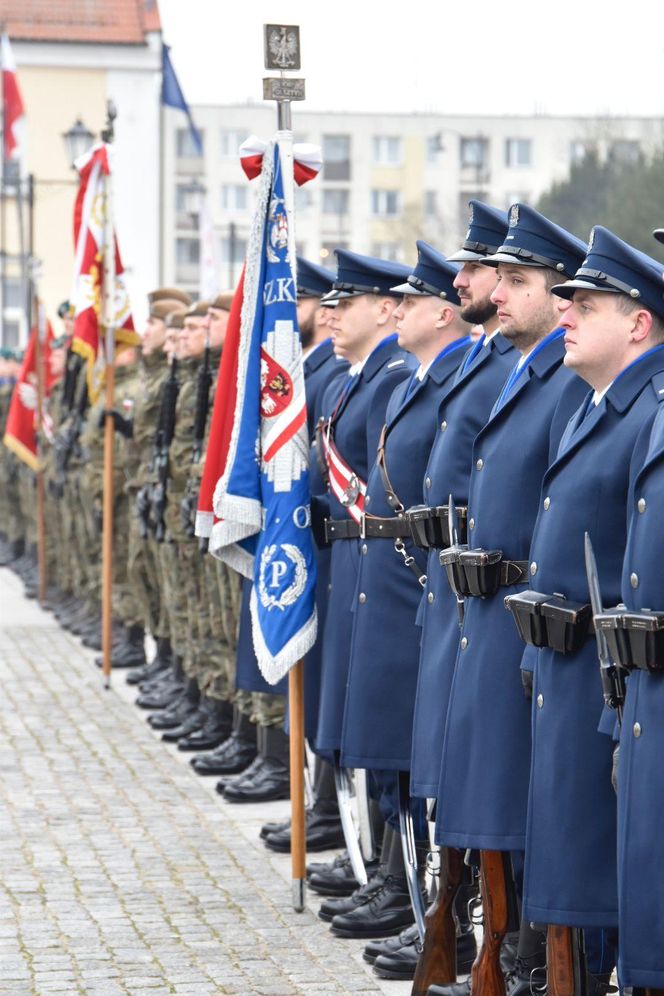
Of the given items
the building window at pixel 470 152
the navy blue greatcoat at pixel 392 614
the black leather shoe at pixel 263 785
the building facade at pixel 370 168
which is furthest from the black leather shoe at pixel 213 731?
the building window at pixel 470 152

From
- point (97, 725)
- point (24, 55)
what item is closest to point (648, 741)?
point (97, 725)

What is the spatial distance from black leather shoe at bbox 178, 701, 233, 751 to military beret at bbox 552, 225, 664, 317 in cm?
586

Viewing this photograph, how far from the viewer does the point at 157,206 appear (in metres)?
42.2

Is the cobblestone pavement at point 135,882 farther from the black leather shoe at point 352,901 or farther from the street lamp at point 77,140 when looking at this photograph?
the street lamp at point 77,140

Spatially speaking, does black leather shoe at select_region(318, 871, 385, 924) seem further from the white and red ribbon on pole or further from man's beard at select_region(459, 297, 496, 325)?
the white and red ribbon on pole

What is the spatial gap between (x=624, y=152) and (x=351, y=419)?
41.2 meters

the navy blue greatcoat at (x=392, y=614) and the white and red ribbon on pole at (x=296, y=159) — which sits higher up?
the white and red ribbon on pole at (x=296, y=159)

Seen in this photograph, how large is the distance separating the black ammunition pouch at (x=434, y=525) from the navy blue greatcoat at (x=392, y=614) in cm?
43

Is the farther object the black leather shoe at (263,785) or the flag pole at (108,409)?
the flag pole at (108,409)

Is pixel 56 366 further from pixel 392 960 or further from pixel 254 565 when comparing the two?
pixel 392 960

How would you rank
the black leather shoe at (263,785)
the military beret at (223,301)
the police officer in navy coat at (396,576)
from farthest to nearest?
the military beret at (223,301), the black leather shoe at (263,785), the police officer in navy coat at (396,576)

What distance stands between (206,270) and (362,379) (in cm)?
1406

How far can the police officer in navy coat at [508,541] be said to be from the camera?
491 centimetres

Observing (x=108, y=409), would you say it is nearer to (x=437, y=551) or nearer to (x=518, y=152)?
(x=437, y=551)
